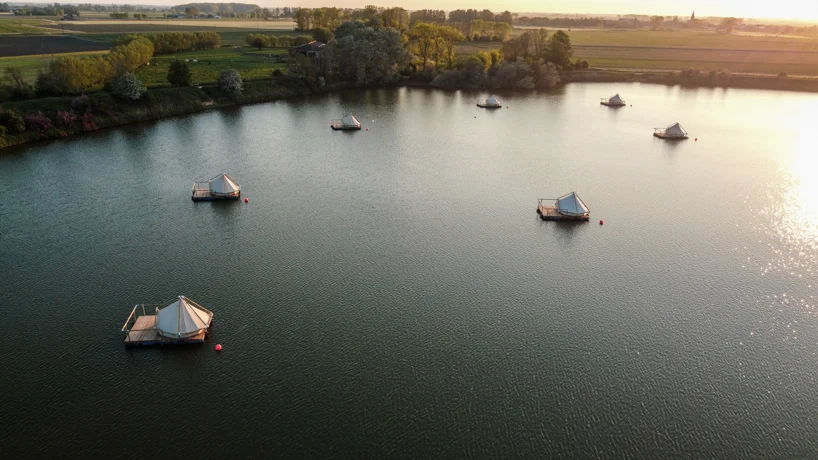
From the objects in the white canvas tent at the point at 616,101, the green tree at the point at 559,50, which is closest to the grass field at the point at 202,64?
the green tree at the point at 559,50

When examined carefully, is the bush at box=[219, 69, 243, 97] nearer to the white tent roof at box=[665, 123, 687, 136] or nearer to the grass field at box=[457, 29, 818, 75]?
the white tent roof at box=[665, 123, 687, 136]

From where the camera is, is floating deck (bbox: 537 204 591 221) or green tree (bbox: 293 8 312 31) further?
green tree (bbox: 293 8 312 31)

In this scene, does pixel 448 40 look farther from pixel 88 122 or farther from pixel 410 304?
pixel 410 304

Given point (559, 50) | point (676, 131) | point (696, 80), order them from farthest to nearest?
1. point (696, 80)
2. point (559, 50)
3. point (676, 131)

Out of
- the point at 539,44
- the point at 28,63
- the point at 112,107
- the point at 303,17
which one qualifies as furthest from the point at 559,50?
the point at 28,63

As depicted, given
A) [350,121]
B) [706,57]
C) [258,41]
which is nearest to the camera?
[350,121]

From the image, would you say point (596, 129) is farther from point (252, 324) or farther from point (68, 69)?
point (68, 69)

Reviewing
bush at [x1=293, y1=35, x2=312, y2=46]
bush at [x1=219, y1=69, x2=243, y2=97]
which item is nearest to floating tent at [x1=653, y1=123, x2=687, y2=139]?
bush at [x1=219, y1=69, x2=243, y2=97]
